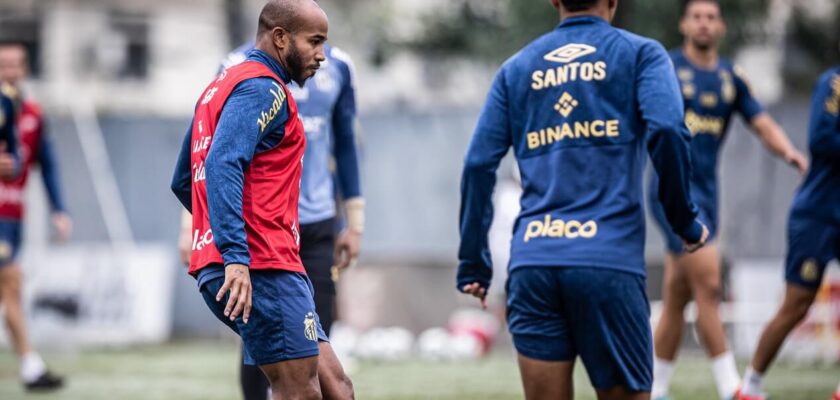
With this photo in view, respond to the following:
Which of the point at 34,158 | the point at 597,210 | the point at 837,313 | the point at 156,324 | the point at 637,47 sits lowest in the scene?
the point at 156,324

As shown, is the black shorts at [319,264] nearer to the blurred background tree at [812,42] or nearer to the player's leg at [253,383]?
the player's leg at [253,383]

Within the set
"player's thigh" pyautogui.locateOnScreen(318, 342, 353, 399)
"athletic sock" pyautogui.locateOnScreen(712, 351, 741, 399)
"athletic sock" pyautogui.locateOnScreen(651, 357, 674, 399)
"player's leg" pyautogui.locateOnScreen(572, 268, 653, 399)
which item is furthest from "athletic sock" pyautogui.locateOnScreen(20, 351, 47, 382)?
"player's leg" pyautogui.locateOnScreen(572, 268, 653, 399)

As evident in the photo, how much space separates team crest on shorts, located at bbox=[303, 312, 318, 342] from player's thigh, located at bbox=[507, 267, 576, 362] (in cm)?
78

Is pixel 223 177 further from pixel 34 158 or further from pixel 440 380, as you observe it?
pixel 34 158

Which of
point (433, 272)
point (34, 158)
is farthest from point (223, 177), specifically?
point (433, 272)

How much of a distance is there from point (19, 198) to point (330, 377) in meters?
6.87

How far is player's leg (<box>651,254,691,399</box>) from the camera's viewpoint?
851 centimetres

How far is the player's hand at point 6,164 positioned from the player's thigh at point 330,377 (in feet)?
21.0

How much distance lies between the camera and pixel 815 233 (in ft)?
26.1

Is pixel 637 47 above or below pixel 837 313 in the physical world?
above

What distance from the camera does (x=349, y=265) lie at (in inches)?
276

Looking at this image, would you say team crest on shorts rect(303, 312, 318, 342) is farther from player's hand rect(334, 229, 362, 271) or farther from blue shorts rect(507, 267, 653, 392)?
player's hand rect(334, 229, 362, 271)

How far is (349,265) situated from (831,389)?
4.65m

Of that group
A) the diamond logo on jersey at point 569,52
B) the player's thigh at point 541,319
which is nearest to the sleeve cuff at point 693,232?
the player's thigh at point 541,319
